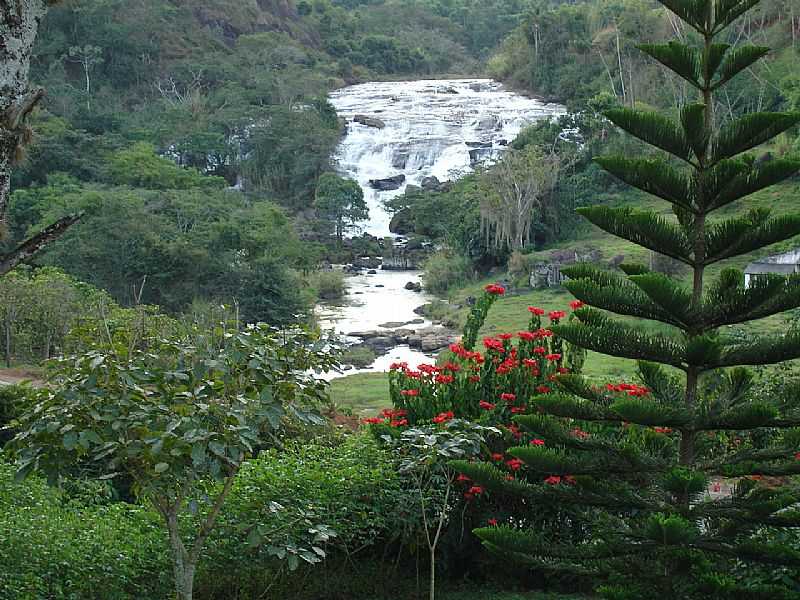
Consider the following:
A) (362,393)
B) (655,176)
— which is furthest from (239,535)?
(362,393)

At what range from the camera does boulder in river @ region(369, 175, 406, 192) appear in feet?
120

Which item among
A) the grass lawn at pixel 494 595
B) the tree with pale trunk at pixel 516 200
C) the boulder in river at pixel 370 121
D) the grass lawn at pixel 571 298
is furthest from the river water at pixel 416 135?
the grass lawn at pixel 494 595

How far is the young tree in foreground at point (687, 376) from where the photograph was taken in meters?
4.31

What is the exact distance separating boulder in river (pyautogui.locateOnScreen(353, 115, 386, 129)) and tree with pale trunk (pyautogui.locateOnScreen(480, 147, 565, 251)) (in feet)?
42.3

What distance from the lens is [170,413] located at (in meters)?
3.68

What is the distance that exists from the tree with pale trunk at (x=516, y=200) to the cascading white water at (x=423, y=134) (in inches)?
290

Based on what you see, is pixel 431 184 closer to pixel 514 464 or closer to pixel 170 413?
pixel 514 464

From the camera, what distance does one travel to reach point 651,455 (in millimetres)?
4570

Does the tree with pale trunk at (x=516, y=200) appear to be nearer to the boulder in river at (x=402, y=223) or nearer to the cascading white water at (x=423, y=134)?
the boulder in river at (x=402, y=223)

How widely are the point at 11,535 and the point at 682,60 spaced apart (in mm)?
3675

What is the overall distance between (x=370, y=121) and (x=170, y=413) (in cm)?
3740

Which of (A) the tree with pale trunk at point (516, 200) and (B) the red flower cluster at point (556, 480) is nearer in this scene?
(B) the red flower cluster at point (556, 480)

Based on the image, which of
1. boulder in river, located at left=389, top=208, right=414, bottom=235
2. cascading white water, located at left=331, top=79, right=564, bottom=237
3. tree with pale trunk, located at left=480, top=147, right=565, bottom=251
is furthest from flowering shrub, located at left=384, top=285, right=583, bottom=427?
cascading white water, located at left=331, top=79, right=564, bottom=237

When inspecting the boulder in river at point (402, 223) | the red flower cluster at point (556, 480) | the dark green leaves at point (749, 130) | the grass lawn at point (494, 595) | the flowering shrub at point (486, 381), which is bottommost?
the grass lawn at point (494, 595)
